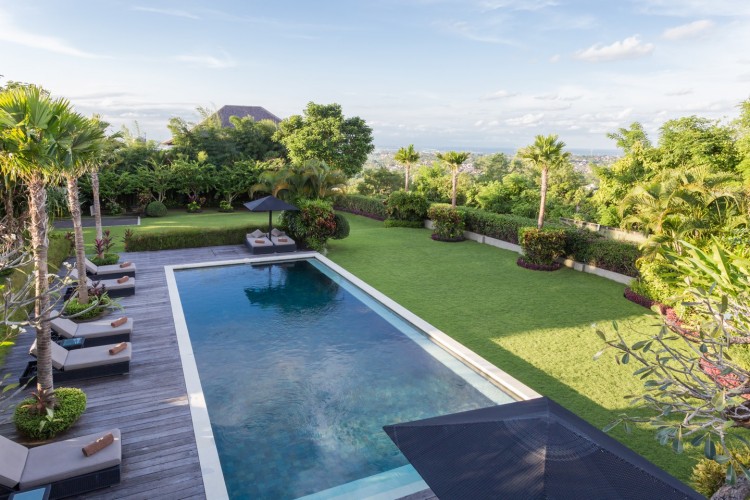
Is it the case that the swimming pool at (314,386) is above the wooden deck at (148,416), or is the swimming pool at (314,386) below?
below

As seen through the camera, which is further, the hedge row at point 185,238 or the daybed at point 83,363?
the hedge row at point 185,238

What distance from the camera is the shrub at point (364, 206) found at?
28078 mm

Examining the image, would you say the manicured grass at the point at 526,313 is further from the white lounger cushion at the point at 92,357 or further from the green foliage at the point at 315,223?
the white lounger cushion at the point at 92,357

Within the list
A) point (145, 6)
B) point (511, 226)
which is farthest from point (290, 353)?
point (145, 6)

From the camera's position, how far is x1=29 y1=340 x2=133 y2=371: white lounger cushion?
7270mm

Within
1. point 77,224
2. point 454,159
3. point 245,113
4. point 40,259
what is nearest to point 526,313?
point 40,259

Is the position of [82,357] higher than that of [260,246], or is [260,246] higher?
[260,246]

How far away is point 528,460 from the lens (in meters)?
3.59

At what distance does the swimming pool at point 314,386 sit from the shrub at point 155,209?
53.3 ft

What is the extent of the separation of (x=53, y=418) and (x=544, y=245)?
14.5 meters

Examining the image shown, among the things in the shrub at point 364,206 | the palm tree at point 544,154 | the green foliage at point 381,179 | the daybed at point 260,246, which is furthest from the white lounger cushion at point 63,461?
the green foliage at point 381,179

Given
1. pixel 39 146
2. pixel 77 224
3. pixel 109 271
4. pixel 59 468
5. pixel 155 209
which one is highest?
pixel 39 146

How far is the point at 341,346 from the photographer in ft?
31.8

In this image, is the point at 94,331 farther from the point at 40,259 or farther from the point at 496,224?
the point at 496,224
